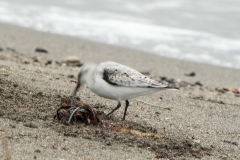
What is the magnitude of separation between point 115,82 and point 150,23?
9.14m

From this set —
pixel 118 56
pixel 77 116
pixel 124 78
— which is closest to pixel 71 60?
pixel 118 56

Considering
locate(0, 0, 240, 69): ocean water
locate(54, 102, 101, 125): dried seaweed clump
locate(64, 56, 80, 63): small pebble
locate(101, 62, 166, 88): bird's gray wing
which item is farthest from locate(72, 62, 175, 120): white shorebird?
locate(0, 0, 240, 69): ocean water

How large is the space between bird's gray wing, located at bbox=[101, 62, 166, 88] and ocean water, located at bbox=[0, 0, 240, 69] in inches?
239

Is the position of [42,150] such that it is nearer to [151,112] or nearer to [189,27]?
[151,112]

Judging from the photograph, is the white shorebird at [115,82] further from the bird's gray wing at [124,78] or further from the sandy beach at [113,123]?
the sandy beach at [113,123]

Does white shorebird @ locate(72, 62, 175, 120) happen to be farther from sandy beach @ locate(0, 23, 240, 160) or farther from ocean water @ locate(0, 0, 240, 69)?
ocean water @ locate(0, 0, 240, 69)

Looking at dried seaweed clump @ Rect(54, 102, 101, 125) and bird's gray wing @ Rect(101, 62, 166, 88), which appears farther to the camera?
bird's gray wing @ Rect(101, 62, 166, 88)

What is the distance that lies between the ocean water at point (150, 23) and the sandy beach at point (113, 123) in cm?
270

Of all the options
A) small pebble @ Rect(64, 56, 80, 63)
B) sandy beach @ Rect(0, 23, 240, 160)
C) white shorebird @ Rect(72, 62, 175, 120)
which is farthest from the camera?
small pebble @ Rect(64, 56, 80, 63)

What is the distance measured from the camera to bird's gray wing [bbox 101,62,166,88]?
199 inches

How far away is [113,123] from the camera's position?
5113 millimetres

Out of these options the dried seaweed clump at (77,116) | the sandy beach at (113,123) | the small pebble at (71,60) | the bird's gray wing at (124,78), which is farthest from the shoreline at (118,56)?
the dried seaweed clump at (77,116)

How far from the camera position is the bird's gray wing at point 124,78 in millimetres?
5066

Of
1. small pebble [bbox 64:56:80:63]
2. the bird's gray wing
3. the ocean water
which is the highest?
the ocean water
